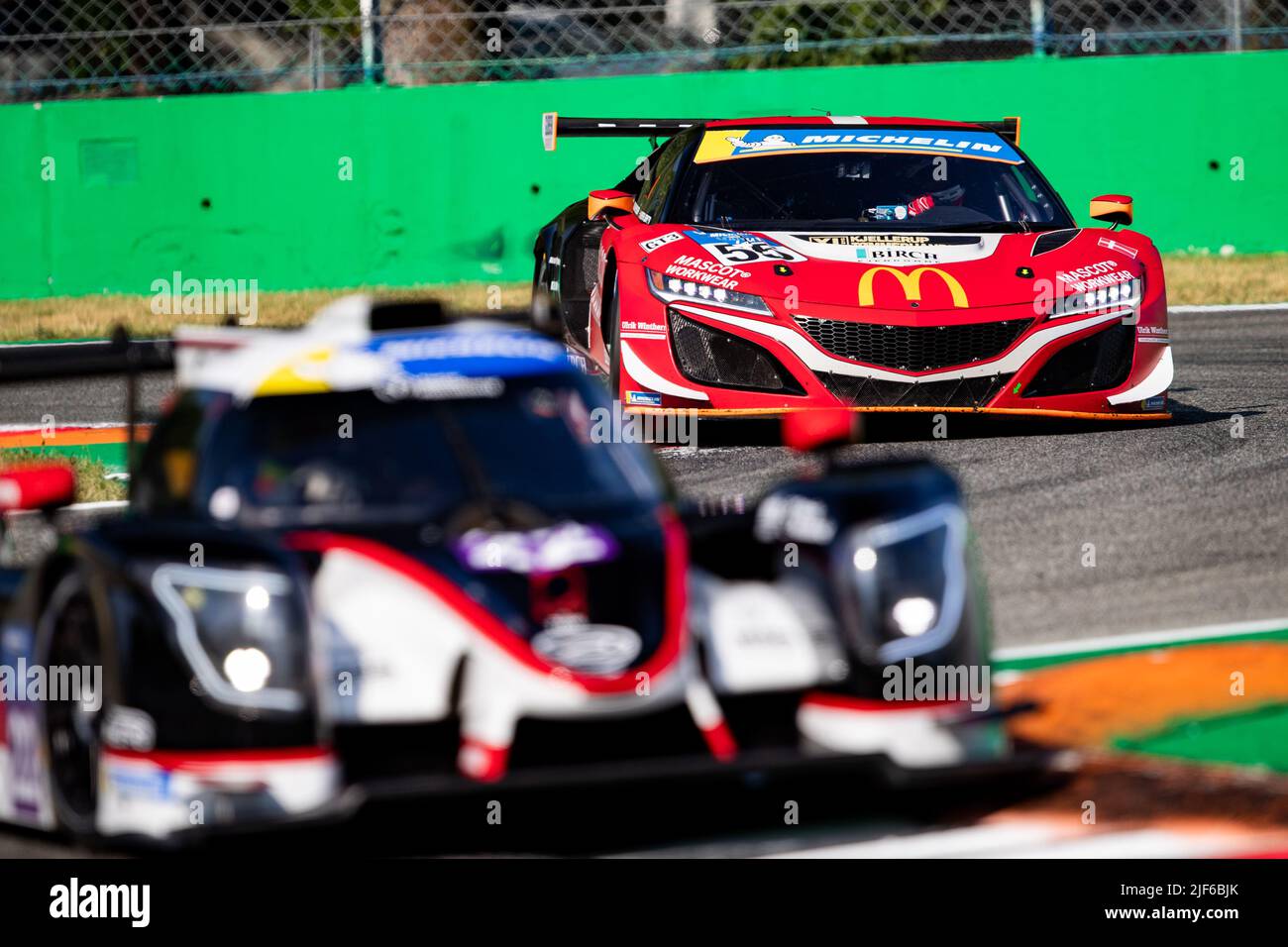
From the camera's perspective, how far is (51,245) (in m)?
17.6

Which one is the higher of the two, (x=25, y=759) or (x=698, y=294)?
(x=698, y=294)

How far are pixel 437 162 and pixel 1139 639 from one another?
12273mm

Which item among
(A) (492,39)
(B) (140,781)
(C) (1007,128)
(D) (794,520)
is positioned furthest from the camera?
(A) (492,39)

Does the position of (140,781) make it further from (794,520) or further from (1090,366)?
(1090,366)

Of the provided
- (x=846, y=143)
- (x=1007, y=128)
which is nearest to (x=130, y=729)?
(x=846, y=143)

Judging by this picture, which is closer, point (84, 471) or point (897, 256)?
point (897, 256)

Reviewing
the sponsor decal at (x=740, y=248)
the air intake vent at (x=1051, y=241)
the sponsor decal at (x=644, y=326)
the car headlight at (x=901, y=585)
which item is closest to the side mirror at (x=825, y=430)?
the car headlight at (x=901, y=585)

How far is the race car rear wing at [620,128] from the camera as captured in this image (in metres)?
11.1

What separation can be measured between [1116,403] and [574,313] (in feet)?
9.42

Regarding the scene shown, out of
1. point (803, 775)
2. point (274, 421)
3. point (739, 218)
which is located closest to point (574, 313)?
point (739, 218)

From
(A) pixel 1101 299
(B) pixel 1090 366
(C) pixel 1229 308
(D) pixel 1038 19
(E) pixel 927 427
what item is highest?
(D) pixel 1038 19

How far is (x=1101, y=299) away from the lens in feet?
30.1

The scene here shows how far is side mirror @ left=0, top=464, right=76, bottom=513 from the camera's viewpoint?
4.91 metres

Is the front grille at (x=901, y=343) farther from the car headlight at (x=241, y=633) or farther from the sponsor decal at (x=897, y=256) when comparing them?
the car headlight at (x=241, y=633)
